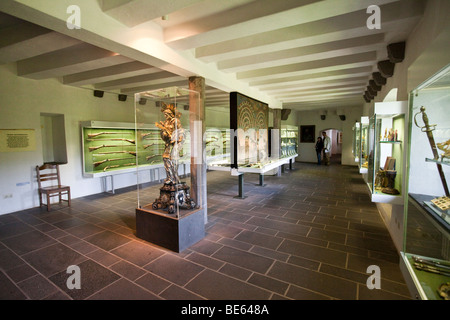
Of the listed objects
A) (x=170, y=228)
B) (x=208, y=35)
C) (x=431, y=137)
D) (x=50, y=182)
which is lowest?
(x=170, y=228)

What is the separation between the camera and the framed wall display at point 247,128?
17.0ft

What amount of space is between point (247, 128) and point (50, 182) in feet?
17.0

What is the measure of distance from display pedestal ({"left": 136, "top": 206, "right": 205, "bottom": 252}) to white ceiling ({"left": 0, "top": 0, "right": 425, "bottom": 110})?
2.25 metres

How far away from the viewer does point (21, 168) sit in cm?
510

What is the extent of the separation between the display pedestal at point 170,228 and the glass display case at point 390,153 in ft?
8.14

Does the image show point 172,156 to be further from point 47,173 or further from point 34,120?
point 47,173

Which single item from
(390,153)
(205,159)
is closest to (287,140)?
(390,153)

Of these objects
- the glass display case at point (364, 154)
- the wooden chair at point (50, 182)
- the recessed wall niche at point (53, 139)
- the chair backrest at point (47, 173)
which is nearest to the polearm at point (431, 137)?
the glass display case at point (364, 154)

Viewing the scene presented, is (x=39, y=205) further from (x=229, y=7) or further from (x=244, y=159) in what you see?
(x=229, y=7)

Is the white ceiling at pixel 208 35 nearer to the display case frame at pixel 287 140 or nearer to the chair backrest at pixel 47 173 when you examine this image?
the chair backrest at pixel 47 173

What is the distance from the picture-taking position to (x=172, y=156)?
141 inches

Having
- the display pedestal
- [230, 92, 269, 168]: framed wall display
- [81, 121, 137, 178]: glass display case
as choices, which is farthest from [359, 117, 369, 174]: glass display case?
[81, 121, 137, 178]: glass display case

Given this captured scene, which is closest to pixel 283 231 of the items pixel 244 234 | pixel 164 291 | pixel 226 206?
pixel 244 234

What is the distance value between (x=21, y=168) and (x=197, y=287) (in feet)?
17.1
